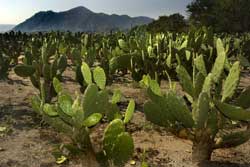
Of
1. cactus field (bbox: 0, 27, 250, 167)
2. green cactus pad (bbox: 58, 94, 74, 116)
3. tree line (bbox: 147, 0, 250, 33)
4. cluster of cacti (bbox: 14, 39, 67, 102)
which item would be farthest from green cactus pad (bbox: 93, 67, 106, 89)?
tree line (bbox: 147, 0, 250, 33)

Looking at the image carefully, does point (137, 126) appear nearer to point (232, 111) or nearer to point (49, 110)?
point (49, 110)

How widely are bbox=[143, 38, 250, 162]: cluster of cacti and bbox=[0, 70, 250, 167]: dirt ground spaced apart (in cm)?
19

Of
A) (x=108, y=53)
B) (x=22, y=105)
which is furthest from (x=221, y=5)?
(x=22, y=105)

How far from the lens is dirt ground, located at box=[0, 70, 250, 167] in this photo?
11.4ft

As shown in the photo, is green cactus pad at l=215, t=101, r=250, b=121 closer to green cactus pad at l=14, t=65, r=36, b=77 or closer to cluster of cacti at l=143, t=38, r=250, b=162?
cluster of cacti at l=143, t=38, r=250, b=162

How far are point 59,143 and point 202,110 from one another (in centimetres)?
142

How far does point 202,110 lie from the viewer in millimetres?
3088

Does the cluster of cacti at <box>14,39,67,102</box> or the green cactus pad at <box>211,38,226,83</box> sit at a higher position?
the green cactus pad at <box>211,38,226,83</box>

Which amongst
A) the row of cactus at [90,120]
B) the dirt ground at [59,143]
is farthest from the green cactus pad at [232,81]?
the row of cactus at [90,120]

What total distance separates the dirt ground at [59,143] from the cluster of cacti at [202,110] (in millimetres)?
191

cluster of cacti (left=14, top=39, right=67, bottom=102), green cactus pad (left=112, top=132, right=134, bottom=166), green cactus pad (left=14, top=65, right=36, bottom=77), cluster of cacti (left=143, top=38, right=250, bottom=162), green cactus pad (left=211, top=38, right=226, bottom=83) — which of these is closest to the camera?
green cactus pad (left=112, top=132, right=134, bottom=166)

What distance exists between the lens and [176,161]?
3.51m

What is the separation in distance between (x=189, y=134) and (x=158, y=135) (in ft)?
2.36

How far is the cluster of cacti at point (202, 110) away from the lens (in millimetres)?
3139
